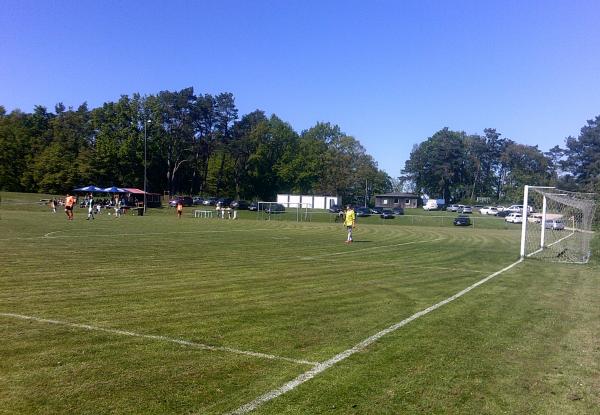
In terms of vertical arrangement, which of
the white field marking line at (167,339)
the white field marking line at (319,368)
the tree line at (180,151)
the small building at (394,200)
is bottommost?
the white field marking line at (167,339)

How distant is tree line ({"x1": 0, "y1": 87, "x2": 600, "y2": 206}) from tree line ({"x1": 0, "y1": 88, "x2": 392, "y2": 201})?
0.20 metres

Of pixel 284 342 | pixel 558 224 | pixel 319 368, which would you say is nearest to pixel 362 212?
pixel 558 224

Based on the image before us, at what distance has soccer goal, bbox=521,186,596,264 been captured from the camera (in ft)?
70.4

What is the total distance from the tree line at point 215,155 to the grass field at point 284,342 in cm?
6579

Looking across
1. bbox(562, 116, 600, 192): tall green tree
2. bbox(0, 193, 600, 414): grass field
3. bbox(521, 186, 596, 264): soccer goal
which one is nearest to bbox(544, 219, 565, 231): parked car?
bbox(521, 186, 596, 264): soccer goal

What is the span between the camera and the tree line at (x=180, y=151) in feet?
288

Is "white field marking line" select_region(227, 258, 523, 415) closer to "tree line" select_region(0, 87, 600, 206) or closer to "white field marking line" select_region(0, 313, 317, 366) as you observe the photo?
"white field marking line" select_region(0, 313, 317, 366)

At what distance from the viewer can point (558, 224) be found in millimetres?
28344

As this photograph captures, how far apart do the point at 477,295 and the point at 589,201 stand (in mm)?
17387

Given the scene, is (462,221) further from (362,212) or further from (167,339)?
(167,339)

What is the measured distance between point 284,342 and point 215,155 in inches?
4168

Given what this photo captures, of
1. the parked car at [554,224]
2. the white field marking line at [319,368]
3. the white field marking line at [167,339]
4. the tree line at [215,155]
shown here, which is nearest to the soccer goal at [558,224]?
the parked car at [554,224]

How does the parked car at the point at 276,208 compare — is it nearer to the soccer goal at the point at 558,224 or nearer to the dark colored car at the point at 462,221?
the dark colored car at the point at 462,221

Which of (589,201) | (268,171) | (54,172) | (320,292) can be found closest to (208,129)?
(268,171)
